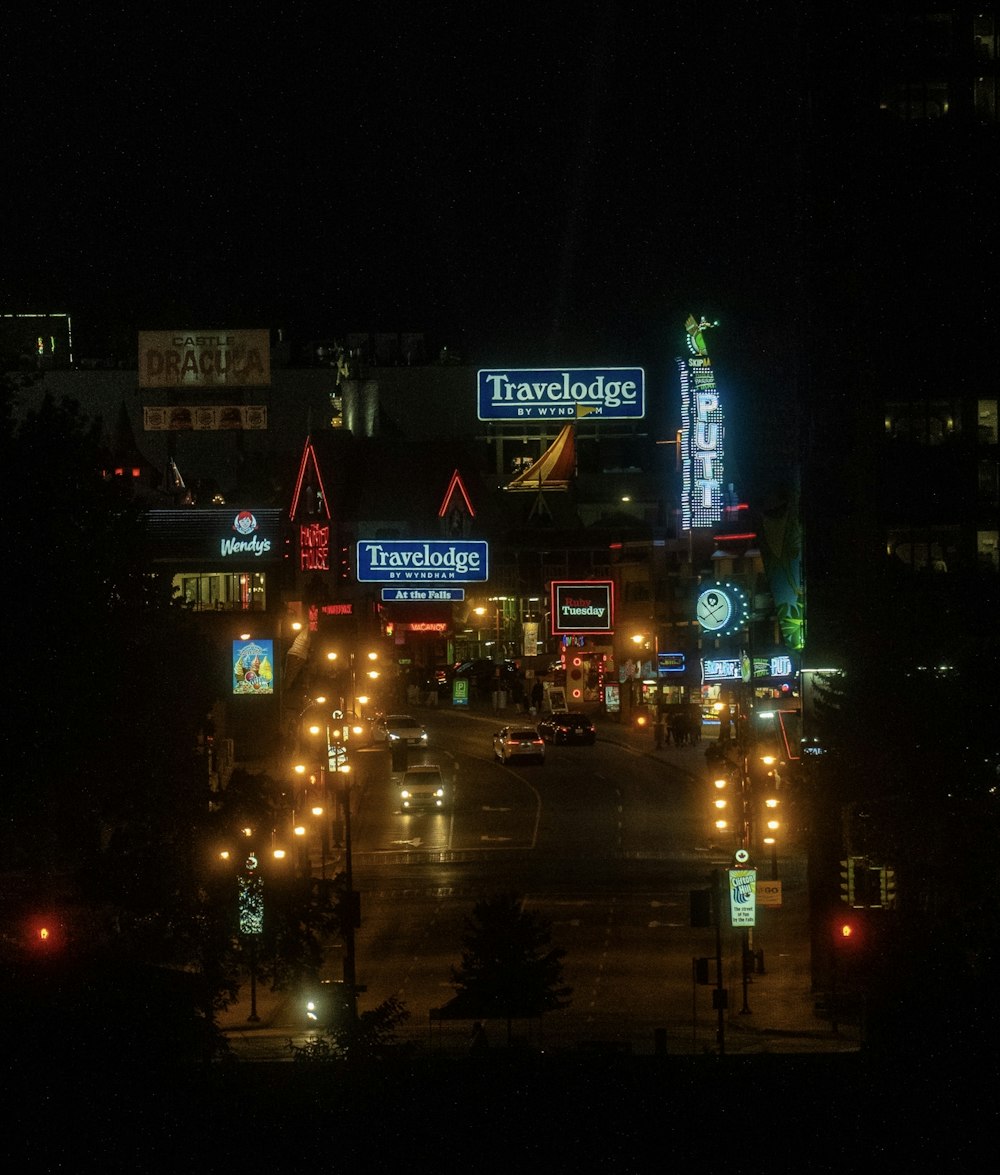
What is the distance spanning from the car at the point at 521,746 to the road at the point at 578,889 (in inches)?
22.2

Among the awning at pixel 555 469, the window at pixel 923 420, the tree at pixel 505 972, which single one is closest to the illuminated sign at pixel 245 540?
the awning at pixel 555 469

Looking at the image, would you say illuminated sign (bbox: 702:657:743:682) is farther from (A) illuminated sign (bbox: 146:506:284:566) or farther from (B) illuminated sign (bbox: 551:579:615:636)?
(A) illuminated sign (bbox: 146:506:284:566)

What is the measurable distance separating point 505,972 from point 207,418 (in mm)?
44381

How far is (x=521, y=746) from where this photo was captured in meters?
65.5

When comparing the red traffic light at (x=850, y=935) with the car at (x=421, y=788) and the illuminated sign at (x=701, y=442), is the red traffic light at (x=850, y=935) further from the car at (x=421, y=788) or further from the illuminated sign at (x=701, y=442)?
the car at (x=421, y=788)

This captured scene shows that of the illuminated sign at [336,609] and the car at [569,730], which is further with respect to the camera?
the car at [569,730]

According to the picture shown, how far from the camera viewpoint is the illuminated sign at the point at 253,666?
53625 mm

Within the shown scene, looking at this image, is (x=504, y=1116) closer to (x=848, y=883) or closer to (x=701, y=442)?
(x=848, y=883)

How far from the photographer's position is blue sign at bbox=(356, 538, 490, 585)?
51.8 meters

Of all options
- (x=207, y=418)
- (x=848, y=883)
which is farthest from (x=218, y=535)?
(x=848, y=883)

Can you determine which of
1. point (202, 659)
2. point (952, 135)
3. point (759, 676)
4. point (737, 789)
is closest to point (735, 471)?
point (737, 789)

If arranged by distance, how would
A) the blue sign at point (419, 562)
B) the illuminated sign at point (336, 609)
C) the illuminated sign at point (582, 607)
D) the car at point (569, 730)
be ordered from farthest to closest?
the car at point (569, 730)
the illuminated sign at point (582, 607)
the illuminated sign at point (336, 609)
the blue sign at point (419, 562)

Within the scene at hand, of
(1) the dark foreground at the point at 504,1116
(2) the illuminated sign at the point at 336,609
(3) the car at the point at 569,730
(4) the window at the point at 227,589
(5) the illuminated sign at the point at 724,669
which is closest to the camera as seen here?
(1) the dark foreground at the point at 504,1116

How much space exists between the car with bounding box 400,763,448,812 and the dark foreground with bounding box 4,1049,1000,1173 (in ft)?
105
